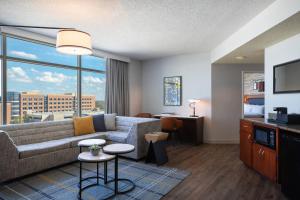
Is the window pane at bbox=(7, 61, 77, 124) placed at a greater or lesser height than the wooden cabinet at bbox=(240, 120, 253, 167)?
greater

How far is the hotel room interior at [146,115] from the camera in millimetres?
2490

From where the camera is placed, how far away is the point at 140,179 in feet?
9.42

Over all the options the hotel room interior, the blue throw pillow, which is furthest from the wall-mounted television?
the blue throw pillow

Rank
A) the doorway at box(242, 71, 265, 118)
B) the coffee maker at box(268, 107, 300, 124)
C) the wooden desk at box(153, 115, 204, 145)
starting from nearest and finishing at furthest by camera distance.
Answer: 1. the coffee maker at box(268, 107, 300, 124)
2. the wooden desk at box(153, 115, 204, 145)
3. the doorway at box(242, 71, 265, 118)

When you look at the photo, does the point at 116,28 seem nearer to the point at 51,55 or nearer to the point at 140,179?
the point at 51,55

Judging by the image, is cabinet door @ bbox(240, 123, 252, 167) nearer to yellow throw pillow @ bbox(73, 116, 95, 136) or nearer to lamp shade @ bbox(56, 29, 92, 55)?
lamp shade @ bbox(56, 29, 92, 55)

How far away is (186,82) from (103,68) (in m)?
2.48

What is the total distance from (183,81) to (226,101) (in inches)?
53.1

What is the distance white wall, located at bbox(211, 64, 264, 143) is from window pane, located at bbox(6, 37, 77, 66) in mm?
3901

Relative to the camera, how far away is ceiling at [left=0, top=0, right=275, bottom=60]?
2574 mm

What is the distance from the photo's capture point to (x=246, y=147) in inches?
133

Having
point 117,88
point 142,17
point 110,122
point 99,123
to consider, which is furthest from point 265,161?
point 117,88

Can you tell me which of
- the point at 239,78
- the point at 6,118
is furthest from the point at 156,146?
the point at 239,78

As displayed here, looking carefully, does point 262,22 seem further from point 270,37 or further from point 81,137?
point 81,137
